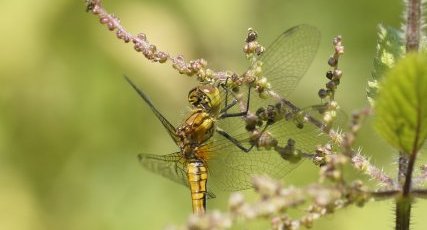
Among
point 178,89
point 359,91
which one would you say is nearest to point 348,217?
point 359,91

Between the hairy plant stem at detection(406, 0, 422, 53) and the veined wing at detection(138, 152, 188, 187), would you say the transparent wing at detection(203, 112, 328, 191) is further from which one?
the hairy plant stem at detection(406, 0, 422, 53)

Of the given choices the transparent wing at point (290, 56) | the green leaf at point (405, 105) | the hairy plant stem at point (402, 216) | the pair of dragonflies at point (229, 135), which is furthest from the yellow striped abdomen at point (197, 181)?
the green leaf at point (405, 105)

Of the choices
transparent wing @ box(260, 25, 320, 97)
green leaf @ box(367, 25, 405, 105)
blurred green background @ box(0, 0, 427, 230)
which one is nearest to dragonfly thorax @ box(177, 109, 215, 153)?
transparent wing @ box(260, 25, 320, 97)

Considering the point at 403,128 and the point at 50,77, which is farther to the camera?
the point at 50,77

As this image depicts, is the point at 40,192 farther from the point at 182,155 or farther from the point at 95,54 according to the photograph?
the point at 182,155

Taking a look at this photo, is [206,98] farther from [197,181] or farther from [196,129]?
[197,181]


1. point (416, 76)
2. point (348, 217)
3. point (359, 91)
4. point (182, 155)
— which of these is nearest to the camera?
point (416, 76)

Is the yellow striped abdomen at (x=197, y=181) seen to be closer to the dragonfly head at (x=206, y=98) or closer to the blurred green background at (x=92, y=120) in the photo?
the dragonfly head at (x=206, y=98)

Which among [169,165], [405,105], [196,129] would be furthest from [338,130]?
[169,165]
